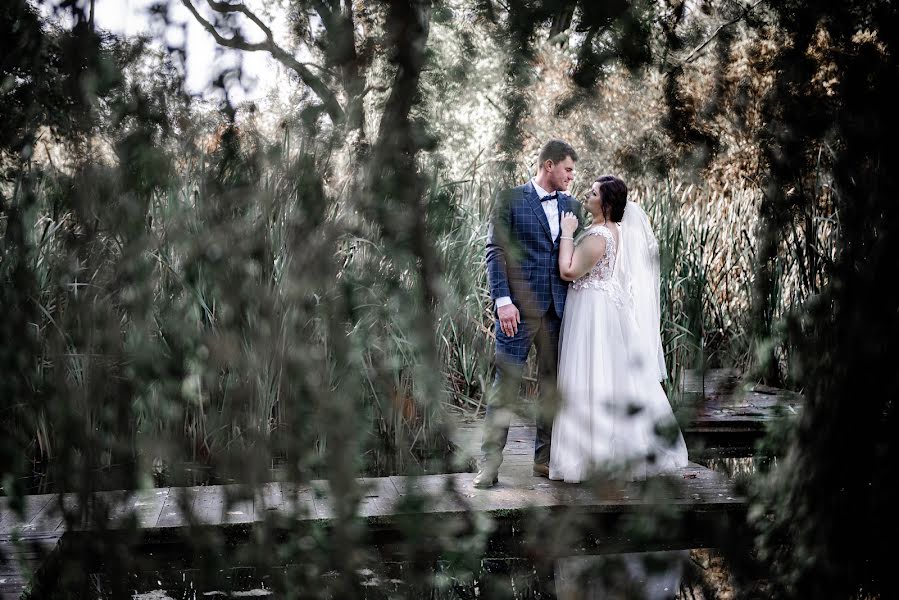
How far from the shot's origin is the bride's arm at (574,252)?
522cm

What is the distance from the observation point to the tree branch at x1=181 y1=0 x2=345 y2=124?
1366 mm

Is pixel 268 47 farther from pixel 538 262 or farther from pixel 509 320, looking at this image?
pixel 538 262

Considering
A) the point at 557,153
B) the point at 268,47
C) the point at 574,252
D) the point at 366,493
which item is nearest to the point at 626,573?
the point at 366,493

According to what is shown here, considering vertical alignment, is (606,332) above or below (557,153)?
below

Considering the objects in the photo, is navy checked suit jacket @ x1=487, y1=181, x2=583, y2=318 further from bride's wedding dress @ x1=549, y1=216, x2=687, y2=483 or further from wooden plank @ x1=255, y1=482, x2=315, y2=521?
wooden plank @ x1=255, y1=482, x2=315, y2=521

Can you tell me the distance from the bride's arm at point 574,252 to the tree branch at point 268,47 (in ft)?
12.6

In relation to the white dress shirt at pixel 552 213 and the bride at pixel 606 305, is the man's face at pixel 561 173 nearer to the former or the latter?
the white dress shirt at pixel 552 213

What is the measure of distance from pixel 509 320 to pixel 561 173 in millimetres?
862

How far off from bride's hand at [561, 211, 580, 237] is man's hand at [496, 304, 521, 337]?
552 millimetres

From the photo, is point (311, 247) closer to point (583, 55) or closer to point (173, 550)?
point (583, 55)

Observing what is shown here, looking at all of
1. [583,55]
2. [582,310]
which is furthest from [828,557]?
[582,310]

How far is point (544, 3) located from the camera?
143 centimetres

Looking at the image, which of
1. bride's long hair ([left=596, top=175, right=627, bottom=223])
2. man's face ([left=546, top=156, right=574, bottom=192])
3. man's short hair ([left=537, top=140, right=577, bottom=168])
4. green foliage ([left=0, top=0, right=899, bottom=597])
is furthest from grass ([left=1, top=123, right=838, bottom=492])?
bride's long hair ([left=596, top=175, right=627, bottom=223])

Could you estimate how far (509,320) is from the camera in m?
5.00
